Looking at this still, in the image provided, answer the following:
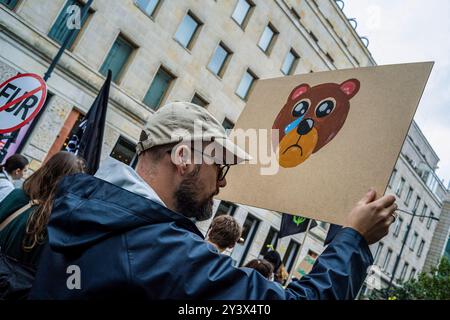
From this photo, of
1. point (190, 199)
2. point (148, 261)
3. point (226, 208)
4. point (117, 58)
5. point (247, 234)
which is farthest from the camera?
point (247, 234)

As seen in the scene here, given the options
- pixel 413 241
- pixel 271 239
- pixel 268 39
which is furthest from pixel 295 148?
pixel 413 241

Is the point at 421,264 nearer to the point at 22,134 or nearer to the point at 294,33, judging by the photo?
the point at 294,33

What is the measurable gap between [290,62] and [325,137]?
1743 cm

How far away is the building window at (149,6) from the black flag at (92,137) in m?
8.68

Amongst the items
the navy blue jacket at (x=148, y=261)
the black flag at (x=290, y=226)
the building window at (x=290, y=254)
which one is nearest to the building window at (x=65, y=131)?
the black flag at (x=290, y=226)

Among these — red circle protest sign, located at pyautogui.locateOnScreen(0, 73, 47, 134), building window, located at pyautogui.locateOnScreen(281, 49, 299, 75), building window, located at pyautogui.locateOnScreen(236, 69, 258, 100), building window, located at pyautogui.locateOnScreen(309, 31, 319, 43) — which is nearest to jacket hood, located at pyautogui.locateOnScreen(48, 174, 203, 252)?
red circle protest sign, located at pyautogui.locateOnScreen(0, 73, 47, 134)

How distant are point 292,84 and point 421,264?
3924cm

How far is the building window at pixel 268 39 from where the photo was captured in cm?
1747

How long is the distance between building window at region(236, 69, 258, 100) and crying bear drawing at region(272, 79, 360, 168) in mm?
14125

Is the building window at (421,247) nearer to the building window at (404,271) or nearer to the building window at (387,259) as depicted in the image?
the building window at (404,271)

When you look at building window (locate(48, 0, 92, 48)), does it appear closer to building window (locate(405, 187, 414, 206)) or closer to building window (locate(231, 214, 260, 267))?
building window (locate(231, 214, 260, 267))

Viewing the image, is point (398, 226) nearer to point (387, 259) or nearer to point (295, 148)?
point (387, 259)

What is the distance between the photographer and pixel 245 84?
17.1m

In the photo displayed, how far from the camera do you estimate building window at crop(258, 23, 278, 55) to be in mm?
17469
